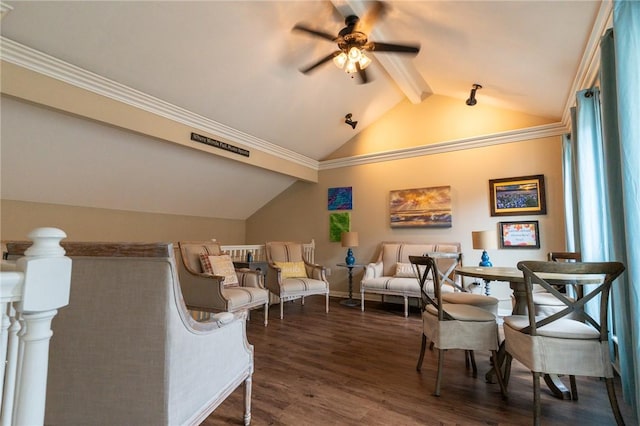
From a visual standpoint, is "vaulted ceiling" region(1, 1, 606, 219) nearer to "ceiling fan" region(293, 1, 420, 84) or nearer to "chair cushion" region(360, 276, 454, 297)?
"ceiling fan" region(293, 1, 420, 84)

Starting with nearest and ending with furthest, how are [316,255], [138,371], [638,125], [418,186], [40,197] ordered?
1. [138,371]
2. [638,125]
3. [40,197]
4. [418,186]
5. [316,255]

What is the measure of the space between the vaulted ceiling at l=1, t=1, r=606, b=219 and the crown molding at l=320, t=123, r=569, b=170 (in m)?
0.19

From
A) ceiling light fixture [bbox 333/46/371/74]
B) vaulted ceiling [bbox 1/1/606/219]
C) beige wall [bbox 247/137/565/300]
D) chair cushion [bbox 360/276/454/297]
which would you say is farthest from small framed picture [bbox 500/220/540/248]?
ceiling light fixture [bbox 333/46/371/74]

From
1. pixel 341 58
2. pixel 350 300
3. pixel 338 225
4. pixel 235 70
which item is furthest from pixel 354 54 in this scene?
pixel 350 300

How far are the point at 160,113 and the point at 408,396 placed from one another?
3.78 m

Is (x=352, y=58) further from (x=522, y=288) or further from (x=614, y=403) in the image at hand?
(x=614, y=403)

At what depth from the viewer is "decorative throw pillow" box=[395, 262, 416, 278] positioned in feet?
15.1

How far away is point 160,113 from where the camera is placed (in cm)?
353

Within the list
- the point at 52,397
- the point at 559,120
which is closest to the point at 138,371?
the point at 52,397

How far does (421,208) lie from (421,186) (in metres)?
0.38

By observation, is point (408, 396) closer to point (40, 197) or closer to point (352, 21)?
point (352, 21)

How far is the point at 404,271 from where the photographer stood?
4.68 meters

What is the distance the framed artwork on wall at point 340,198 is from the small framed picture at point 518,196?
7.71ft

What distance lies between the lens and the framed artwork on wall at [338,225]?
5707 millimetres
